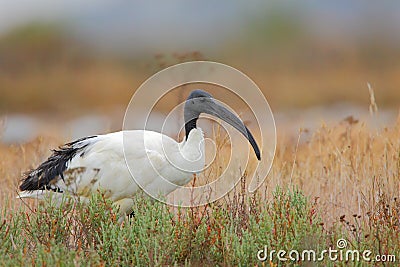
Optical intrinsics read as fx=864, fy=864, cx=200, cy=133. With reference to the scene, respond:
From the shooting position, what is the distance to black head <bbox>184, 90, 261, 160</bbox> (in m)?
6.91

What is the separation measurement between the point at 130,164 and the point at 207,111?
2.63 ft

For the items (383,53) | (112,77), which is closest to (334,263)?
(112,77)

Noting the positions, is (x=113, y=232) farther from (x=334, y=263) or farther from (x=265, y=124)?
(x=265, y=124)

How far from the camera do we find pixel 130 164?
22.7ft

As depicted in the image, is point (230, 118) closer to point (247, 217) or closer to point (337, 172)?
point (247, 217)

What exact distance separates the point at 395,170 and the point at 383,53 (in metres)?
18.2

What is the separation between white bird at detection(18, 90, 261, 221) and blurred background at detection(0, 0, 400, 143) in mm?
8455

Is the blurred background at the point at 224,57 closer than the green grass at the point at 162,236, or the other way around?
the green grass at the point at 162,236

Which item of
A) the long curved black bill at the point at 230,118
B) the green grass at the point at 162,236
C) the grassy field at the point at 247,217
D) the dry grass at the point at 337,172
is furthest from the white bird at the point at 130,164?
the green grass at the point at 162,236

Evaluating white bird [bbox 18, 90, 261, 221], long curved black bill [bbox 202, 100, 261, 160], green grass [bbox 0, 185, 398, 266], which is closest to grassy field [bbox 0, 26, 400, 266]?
green grass [bbox 0, 185, 398, 266]

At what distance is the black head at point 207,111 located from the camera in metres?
6.91

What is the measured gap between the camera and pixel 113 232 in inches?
216

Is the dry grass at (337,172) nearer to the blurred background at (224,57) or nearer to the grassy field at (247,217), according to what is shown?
the grassy field at (247,217)

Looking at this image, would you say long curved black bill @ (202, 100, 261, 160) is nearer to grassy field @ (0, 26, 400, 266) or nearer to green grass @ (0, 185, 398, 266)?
grassy field @ (0, 26, 400, 266)
